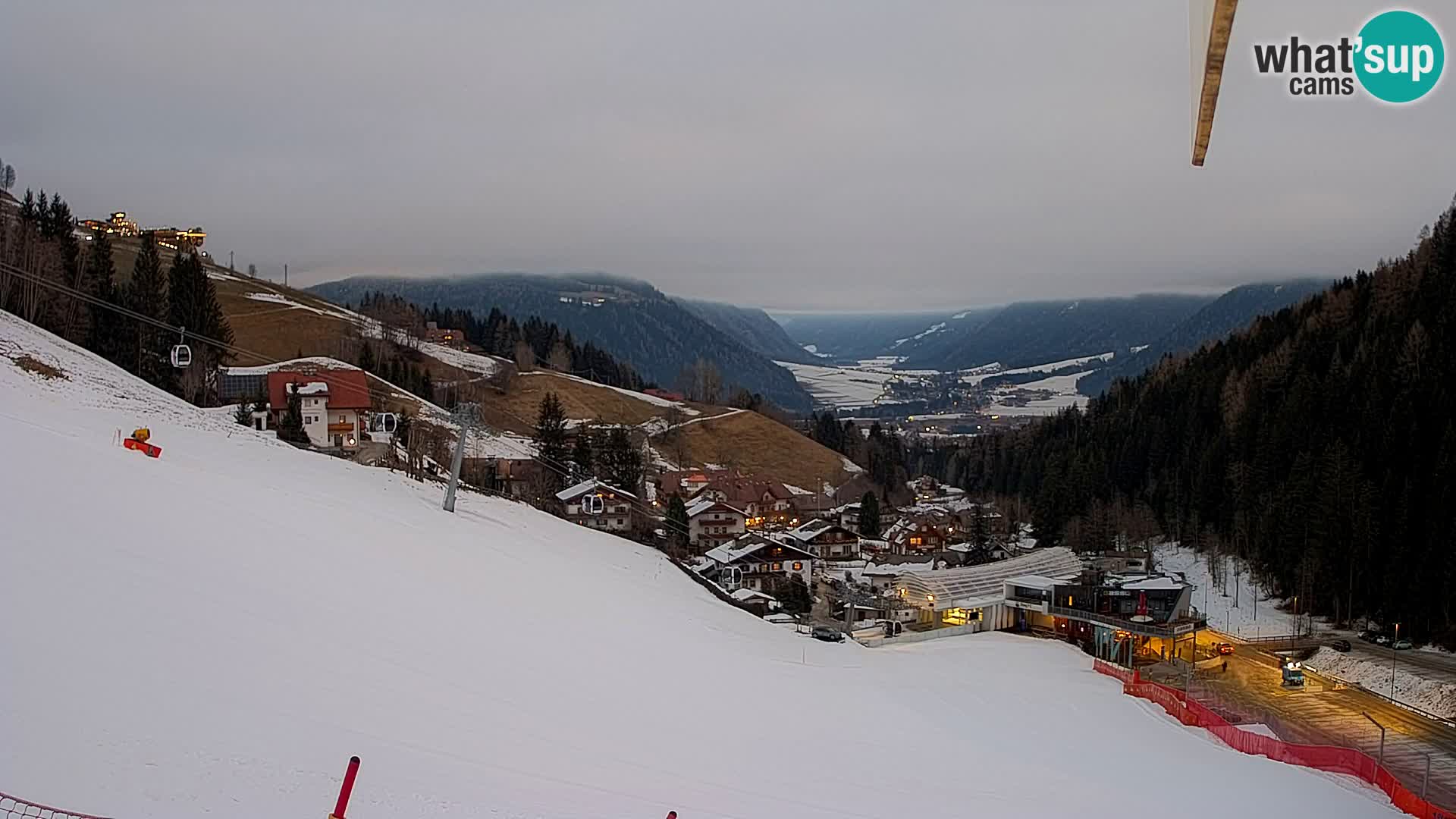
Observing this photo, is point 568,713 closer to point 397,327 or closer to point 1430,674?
point 1430,674

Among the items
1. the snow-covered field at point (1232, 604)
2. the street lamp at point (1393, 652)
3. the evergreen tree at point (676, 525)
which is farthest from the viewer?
the evergreen tree at point (676, 525)

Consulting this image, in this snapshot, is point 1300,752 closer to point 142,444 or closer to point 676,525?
point 142,444

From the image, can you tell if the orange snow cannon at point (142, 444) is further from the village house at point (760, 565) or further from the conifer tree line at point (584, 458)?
the conifer tree line at point (584, 458)

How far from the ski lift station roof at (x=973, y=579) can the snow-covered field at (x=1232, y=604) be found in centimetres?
569

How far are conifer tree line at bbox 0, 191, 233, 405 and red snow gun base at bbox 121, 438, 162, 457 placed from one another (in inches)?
913

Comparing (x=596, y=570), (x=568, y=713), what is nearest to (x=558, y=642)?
(x=568, y=713)

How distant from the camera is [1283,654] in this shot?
29.7 metres

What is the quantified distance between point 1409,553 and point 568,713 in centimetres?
3608

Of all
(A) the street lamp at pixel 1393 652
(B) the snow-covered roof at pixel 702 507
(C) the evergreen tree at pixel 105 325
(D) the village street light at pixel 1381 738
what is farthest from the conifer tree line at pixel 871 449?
(D) the village street light at pixel 1381 738

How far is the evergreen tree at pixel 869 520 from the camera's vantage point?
202 ft

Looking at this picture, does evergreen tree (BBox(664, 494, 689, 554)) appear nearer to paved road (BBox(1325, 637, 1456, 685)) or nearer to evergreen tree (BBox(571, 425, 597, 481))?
evergreen tree (BBox(571, 425, 597, 481))

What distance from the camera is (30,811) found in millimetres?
4984

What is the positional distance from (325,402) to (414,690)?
37286 millimetres

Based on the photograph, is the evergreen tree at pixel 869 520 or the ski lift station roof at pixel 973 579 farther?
the evergreen tree at pixel 869 520
